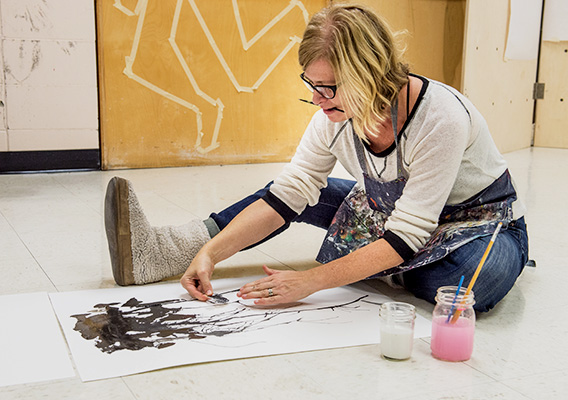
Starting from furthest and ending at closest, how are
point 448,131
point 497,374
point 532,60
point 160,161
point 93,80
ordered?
point 532,60 → point 160,161 → point 93,80 → point 448,131 → point 497,374

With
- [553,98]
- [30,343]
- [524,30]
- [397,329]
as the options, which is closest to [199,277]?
[30,343]

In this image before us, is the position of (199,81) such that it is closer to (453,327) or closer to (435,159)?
(435,159)

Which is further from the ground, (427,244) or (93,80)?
(93,80)

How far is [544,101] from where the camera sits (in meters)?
4.41

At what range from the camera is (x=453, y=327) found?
1206 millimetres

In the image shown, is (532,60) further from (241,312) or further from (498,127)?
(241,312)

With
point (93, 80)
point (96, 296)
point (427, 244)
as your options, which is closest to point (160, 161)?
point (93, 80)

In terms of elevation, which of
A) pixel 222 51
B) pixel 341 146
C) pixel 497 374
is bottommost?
pixel 497 374

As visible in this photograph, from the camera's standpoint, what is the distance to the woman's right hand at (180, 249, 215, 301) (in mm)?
1487

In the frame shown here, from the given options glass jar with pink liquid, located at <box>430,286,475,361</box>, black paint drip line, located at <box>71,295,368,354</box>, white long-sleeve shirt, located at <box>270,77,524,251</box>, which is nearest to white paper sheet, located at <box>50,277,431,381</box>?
black paint drip line, located at <box>71,295,368,354</box>

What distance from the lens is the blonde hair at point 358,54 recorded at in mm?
1279

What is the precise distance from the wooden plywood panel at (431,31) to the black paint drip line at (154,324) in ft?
9.03

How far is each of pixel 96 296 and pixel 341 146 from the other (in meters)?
0.66

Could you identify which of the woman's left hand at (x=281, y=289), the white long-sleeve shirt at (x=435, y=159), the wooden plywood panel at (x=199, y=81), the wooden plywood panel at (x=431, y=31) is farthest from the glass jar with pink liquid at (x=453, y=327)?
the wooden plywood panel at (x=431, y=31)
